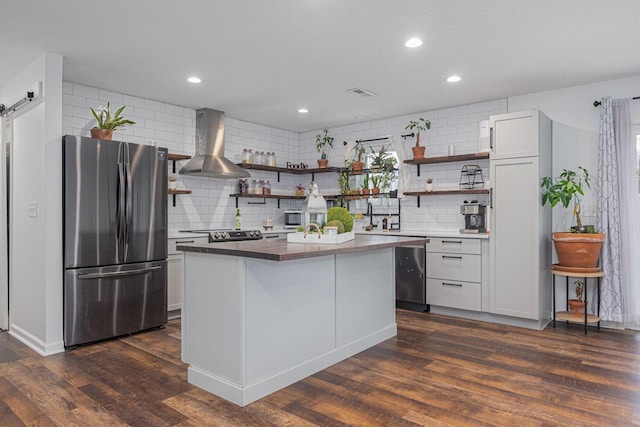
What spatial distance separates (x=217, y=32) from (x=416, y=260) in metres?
3.28

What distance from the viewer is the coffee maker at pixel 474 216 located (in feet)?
16.0

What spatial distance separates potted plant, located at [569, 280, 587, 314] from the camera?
4.36 meters

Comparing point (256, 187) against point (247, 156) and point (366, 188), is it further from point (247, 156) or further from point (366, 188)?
point (366, 188)

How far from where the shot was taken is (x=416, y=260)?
5105mm

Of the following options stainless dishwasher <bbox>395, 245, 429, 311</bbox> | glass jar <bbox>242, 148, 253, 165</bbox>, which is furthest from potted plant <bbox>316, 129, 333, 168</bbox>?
stainless dishwasher <bbox>395, 245, 429, 311</bbox>

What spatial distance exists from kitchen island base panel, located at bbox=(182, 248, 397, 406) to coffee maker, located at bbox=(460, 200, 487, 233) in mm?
2039

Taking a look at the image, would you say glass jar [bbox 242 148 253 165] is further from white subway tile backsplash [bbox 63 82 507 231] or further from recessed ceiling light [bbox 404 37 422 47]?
recessed ceiling light [bbox 404 37 422 47]

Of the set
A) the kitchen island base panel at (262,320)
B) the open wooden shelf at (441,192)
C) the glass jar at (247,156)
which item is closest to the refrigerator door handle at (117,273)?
the kitchen island base panel at (262,320)

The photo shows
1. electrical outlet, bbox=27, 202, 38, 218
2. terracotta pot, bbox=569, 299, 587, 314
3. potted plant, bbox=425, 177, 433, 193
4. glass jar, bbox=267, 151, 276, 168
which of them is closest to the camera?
electrical outlet, bbox=27, 202, 38, 218

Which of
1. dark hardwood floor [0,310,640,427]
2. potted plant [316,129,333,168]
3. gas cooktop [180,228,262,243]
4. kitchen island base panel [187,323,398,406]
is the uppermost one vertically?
potted plant [316,129,333,168]

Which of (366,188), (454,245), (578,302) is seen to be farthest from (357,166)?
(578,302)

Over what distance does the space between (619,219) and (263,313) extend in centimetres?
364

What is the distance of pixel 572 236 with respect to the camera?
4.17 m

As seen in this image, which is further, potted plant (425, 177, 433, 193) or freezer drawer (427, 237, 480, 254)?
potted plant (425, 177, 433, 193)
